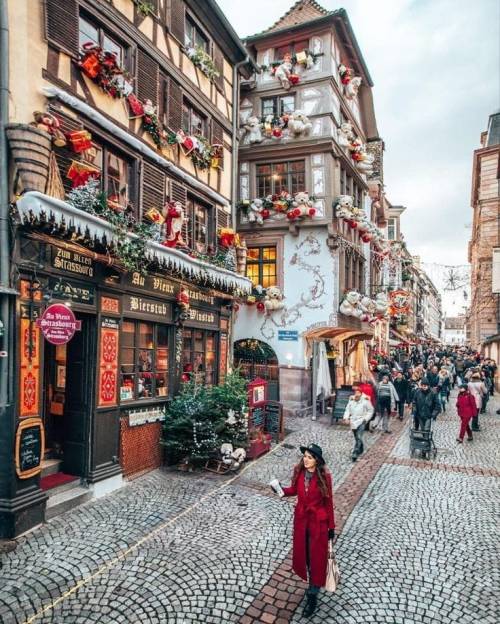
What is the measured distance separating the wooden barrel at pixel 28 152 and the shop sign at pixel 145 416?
16.1 feet

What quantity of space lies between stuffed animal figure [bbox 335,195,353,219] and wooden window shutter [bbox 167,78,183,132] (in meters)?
7.98

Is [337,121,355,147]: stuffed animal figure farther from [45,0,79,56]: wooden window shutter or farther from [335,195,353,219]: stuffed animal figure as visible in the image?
[45,0,79,56]: wooden window shutter

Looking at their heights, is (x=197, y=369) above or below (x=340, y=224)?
below

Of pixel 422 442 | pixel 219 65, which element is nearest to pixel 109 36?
pixel 219 65

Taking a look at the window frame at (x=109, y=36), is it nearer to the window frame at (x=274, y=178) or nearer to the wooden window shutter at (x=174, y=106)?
the wooden window shutter at (x=174, y=106)

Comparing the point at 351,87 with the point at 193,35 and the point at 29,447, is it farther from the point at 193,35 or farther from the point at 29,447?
the point at 29,447

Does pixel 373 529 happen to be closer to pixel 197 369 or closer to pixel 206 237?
pixel 197 369

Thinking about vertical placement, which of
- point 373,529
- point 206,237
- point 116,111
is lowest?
point 373,529

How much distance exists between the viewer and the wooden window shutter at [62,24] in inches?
313

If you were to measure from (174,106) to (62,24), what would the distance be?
386 centimetres

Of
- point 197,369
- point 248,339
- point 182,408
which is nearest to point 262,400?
point 197,369

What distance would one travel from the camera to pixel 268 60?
19562mm

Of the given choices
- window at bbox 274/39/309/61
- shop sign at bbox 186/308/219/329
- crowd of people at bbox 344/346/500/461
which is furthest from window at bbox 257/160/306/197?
crowd of people at bbox 344/346/500/461

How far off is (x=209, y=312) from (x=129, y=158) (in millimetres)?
4850
